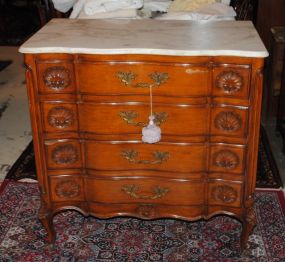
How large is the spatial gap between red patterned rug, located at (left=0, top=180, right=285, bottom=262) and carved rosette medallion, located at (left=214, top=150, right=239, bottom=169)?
48cm

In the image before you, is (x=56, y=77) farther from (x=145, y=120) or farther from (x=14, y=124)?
(x=14, y=124)

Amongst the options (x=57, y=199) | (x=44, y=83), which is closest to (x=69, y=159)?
(x=57, y=199)

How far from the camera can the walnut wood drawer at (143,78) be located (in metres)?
1.88

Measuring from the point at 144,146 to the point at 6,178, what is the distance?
126 centimetres

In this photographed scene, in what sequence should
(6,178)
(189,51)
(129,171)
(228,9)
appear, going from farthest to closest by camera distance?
(6,178) < (228,9) < (129,171) < (189,51)

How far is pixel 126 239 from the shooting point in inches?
92.7

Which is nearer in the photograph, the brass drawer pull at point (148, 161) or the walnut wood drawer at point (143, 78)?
the walnut wood drawer at point (143, 78)

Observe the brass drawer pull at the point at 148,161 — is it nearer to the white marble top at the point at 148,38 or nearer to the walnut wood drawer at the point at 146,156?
the walnut wood drawer at the point at 146,156

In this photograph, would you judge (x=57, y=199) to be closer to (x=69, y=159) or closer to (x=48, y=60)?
(x=69, y=159)

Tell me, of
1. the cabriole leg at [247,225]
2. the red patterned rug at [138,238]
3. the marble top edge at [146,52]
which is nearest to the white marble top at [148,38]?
the marble top edge at [146,52]

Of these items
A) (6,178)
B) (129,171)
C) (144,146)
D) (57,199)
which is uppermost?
(144,146)

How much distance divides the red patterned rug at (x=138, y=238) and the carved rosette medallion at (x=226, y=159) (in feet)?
1.58

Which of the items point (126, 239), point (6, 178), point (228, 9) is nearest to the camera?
point (126, 239)

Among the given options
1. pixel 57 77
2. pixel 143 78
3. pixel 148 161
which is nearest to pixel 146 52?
pixel 143 78
